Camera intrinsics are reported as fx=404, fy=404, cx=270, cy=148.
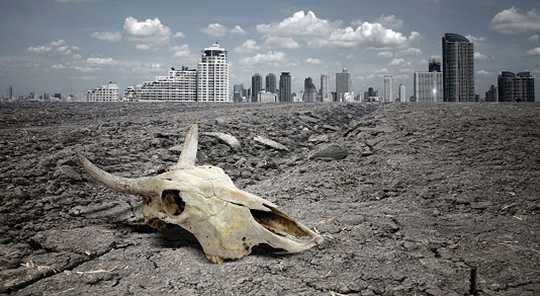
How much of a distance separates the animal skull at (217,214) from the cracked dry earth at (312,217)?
0.15 m

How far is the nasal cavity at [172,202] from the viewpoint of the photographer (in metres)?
3.41

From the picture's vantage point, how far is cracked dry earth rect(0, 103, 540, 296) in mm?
2828

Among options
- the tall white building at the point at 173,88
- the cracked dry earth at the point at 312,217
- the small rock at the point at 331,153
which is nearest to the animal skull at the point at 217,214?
the cracked dry earth at the point at 312,217

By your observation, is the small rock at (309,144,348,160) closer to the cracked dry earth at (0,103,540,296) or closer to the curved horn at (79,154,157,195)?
the cracked dry earth at (0,103,540,296)

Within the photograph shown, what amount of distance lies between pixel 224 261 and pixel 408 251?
149 centimetres

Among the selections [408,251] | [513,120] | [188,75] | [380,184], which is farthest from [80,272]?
[188,75]

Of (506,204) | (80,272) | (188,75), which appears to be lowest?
(80,272)

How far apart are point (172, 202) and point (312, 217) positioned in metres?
1.50

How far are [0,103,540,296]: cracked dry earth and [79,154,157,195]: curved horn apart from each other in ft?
1.56

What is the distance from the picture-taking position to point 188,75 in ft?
289

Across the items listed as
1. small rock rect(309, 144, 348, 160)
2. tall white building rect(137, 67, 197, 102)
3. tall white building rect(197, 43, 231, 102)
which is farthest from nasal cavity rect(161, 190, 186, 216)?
tall white building rect(197, 43, 231, 102)

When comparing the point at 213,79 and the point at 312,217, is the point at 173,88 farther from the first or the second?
the point at 312,217

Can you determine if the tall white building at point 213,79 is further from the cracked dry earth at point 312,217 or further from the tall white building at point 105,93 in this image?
the cracked dry earth at point 312,217

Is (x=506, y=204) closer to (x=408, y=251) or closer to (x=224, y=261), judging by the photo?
(x=408, y=251)
